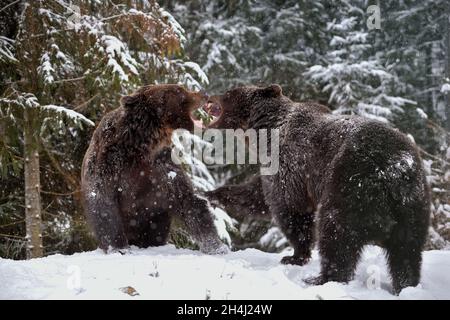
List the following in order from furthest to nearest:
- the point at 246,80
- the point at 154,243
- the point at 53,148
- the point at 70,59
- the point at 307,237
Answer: the point at 246,80
the point at 53,148
the point at 70,59
the point at 154,243
the point at 307,237

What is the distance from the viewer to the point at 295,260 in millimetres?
5047

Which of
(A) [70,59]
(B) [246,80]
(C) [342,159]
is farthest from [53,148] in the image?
(B) [246,80]

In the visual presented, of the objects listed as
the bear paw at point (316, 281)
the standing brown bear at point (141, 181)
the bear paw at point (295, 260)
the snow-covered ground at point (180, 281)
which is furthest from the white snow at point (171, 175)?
the bear paw at point (316, 281)

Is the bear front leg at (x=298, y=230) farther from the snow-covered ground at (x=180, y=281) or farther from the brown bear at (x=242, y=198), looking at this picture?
the brown bear at (x=242, y=198)

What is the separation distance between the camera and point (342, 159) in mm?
4133

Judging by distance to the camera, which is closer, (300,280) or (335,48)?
(300,280)

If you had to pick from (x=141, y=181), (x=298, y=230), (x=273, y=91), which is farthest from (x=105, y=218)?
(x=273, y=91)

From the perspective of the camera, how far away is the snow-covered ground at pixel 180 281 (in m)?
3.40

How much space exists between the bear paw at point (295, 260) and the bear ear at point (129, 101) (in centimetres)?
220

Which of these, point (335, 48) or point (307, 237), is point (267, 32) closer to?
point (335, 48)

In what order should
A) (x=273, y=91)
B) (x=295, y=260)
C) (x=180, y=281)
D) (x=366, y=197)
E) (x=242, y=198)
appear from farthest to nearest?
(x=273, y=91) < (x=242, y=198) < (x=295, y=260) < (x=366, y=197) < (x=180, y=281)

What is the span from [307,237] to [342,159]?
4.06ft

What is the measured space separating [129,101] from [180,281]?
249cm

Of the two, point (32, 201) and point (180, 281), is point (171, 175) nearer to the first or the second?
point (180, 281)
